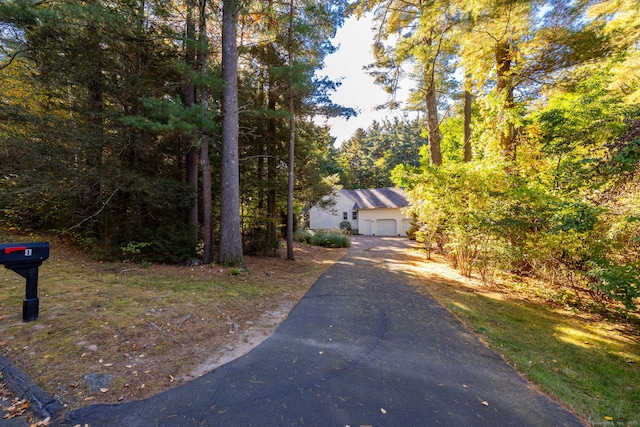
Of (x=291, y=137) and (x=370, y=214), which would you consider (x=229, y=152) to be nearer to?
(x=291, y=137)

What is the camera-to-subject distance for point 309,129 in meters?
11.9

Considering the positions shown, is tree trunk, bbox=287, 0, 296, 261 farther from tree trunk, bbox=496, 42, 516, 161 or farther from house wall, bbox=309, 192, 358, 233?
house wall, bbox=309, 192, 358, 233

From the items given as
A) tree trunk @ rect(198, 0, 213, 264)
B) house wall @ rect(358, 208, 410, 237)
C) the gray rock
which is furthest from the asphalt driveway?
house wall @ rect(358, 208, 410, 237)

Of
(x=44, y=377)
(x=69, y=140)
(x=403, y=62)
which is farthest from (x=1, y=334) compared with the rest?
(x=403, y=62)

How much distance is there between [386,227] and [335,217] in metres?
5.73

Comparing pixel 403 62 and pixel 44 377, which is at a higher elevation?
pixel 403 62

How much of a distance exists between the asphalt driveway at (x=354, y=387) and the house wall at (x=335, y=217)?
24058 millimetres

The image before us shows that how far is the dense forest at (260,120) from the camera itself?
19.7 ft

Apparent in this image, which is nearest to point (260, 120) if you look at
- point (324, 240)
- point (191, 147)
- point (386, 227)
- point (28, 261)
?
point (191, 147)

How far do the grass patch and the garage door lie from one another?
62.4 feet

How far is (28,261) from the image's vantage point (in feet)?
11.0

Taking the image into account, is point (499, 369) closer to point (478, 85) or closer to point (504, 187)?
point (504, 187)

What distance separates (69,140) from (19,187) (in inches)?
70.8

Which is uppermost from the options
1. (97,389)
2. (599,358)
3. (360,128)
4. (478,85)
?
(360,128)
